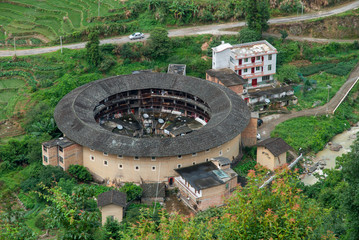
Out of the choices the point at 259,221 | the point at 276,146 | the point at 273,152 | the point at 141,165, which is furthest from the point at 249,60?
the point at 259,221

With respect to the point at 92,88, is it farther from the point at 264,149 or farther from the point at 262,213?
the point at 262,213

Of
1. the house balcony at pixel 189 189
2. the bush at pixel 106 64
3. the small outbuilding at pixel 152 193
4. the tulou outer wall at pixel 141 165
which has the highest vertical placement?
the bush at pixel 106 64

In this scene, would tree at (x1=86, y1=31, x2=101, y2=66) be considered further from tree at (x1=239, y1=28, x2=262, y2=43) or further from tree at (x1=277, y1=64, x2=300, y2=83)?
tree at (x1=277, y1=64, x2=300, y2=83)

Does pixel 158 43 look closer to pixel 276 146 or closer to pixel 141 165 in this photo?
pixel 276 146

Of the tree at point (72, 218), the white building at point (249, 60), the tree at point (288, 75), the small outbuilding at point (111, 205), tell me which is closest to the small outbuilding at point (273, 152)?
the small outbuilding at point (111, 205)

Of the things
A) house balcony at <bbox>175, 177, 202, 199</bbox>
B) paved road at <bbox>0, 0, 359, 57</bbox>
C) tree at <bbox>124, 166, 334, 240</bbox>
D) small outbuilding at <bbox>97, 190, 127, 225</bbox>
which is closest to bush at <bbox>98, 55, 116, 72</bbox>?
paved road at <bbox>0, 0, 359, 57</bbox>

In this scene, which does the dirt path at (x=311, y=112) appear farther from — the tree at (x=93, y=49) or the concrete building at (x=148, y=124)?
the tree at (x=93, y=49)
